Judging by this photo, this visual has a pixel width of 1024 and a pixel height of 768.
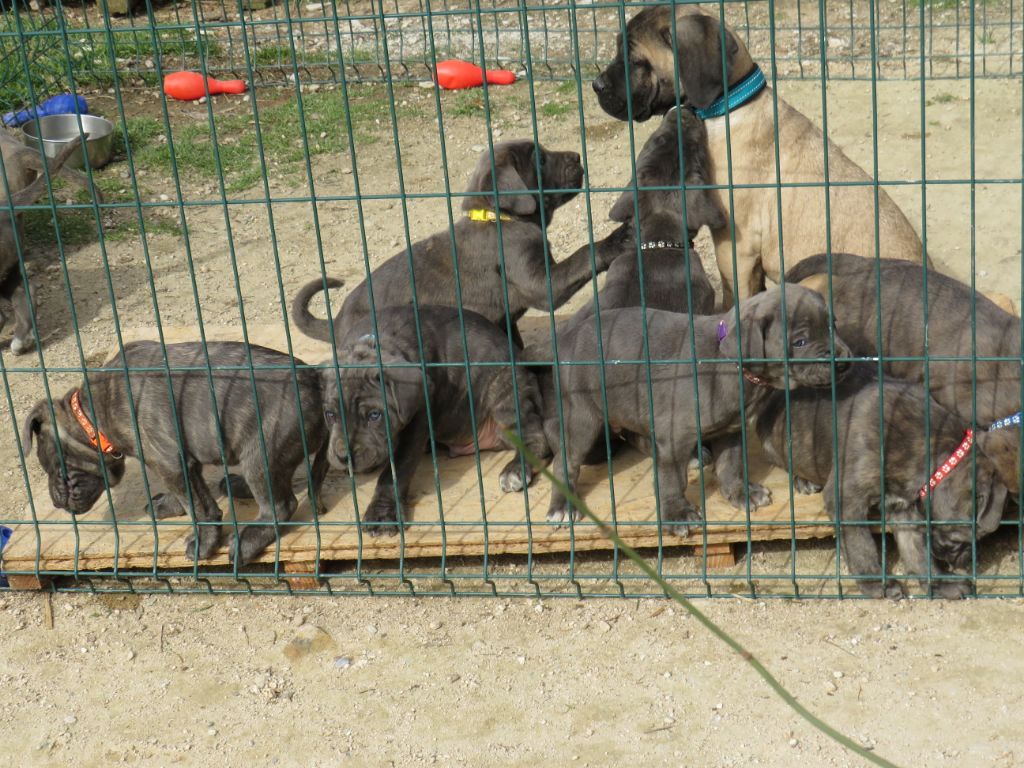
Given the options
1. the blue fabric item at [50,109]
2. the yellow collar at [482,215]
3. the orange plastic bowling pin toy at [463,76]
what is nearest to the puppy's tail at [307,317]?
the yellow collar at [482,215]

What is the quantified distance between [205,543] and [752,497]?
7.79 feet

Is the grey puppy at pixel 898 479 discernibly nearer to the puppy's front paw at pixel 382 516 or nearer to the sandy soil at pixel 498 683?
the sandy soil at pixel 498 683

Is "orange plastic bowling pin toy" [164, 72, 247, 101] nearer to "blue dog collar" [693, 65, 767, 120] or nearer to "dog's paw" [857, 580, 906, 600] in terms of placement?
"blue dog collar" [693, 65, 767, 120]

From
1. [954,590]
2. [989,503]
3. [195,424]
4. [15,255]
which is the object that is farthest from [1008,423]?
[15,255]

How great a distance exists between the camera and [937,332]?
18.2 feet

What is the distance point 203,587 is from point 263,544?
330mm

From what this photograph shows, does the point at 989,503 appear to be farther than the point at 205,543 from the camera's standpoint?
No

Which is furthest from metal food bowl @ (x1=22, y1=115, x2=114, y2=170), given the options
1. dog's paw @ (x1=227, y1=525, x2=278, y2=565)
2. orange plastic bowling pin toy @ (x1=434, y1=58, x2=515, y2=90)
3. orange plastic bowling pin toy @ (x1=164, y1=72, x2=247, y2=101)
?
dog's paw @ (x1=227, y1=525, x2=278, y2=565)

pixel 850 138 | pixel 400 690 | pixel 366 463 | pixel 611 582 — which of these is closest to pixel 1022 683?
pixel 611 582

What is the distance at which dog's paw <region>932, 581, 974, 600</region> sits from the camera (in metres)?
5.12

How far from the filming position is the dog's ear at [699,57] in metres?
6.36

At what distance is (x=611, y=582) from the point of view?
5.46 meters

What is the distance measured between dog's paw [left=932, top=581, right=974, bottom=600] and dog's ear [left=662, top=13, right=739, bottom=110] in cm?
266

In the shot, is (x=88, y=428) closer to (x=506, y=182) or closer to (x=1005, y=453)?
(x=506, y=182)
